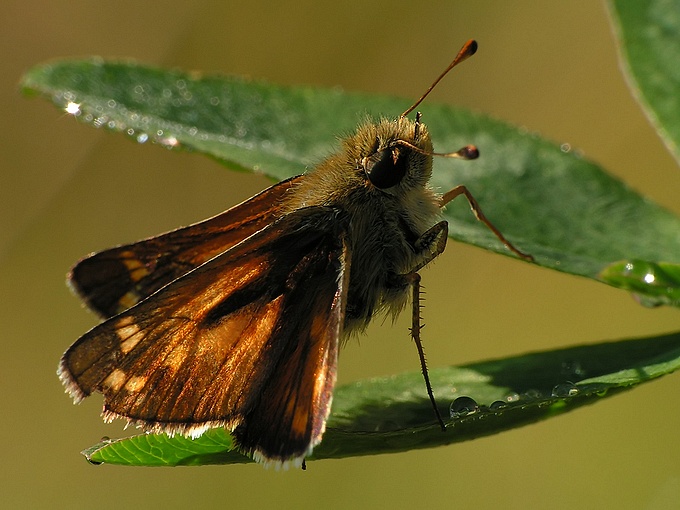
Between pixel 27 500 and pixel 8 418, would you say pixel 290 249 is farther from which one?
pixel 8 418

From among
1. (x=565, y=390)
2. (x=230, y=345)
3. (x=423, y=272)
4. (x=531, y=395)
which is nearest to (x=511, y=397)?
(x=531, y=395)

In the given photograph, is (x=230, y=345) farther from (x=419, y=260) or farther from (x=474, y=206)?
(x=474, y=206)

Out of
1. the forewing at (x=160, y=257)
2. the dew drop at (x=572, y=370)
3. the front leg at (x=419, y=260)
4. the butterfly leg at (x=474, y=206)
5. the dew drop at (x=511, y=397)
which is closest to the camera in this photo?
the dew drop at (x=511, y=397)

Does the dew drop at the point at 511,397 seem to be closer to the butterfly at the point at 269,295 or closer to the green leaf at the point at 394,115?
the butterfly at the point at 269,295

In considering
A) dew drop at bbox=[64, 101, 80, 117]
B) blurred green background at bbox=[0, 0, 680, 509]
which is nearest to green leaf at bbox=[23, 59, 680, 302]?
dew drop at bbox=[64, 101, 80, 117]

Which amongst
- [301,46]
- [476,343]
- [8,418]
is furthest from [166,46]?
[476,343]

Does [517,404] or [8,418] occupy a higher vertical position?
[8,418]

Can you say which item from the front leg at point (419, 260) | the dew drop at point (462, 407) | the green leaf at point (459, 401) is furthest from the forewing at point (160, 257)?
the dew drop at point (462, 407)
